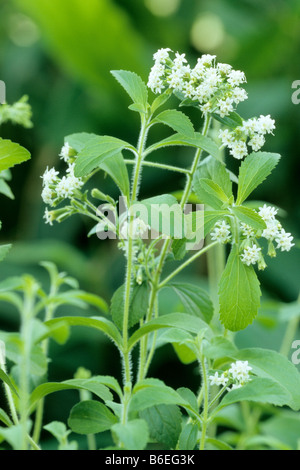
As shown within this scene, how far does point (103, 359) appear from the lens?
1.55 meters

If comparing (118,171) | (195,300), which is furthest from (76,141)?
(195,300)

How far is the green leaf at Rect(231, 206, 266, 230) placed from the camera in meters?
0.41

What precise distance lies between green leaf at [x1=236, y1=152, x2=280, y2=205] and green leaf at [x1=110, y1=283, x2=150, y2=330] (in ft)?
0.35

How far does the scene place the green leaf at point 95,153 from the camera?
Result: 0.41 metres

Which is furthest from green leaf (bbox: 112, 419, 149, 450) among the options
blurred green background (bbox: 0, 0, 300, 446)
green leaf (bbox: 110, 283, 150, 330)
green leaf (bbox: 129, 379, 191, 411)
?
blurred green background (bbox: 0, 0, 300, 446)

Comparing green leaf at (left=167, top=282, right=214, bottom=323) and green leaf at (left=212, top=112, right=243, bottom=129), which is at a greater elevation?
green leaf at (left=212, top=112, right=243, bottom=129)

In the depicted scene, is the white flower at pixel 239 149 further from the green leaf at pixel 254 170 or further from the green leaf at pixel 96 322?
the green leaf at pixel 96 322

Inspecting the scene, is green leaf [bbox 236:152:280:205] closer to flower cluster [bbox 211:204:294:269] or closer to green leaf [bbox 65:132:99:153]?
flower cluster [bbox 211:204:294:269]

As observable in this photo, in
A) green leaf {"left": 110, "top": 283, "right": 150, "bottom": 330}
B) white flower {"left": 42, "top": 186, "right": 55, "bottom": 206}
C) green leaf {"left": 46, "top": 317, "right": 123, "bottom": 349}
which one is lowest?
green leaf {"left": 46, "top": 317, "right": 123, "bottom": 349}

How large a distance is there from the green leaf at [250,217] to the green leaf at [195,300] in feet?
0.39

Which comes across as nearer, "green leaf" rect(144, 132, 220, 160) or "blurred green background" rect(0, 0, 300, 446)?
"green leaf" rect(144, 132, 220, 160)

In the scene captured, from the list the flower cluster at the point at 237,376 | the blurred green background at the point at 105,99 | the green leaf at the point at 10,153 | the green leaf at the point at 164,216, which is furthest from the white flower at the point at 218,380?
the blurred green background at the point at 105,99

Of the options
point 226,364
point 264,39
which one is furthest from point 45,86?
point 226,364

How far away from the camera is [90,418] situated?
420mm
